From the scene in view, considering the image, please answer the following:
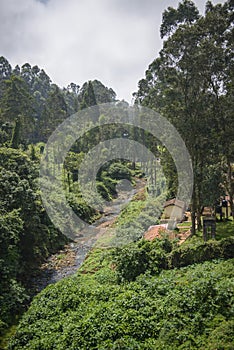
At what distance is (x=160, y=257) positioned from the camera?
41.0ft

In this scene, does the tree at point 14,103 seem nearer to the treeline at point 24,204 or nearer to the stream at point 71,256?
the treeline at point 24,204

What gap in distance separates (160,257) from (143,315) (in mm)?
3853

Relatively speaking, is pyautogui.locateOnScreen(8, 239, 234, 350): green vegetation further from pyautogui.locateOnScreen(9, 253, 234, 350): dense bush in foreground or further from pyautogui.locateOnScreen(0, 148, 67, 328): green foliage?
pyautogui.locateOnScreen(0, 148, 67, 328): green foliage

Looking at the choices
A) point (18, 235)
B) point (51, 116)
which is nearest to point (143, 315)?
point (18, 235)

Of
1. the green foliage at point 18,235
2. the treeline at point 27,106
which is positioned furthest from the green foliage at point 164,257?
the treeline at point 27,106

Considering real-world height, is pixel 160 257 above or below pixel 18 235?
below

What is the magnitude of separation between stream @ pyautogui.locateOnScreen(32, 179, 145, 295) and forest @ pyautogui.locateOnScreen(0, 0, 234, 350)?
40cm

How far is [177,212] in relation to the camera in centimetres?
2144

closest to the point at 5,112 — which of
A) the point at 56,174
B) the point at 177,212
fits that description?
the point at 56,174

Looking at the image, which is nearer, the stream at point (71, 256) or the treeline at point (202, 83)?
the treeline at point (202, 83)

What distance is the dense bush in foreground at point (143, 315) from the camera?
7.63 m

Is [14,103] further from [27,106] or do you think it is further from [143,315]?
[143,315]

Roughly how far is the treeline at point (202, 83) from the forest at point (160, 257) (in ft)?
0.15

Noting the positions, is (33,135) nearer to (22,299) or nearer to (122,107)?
(122,107)
